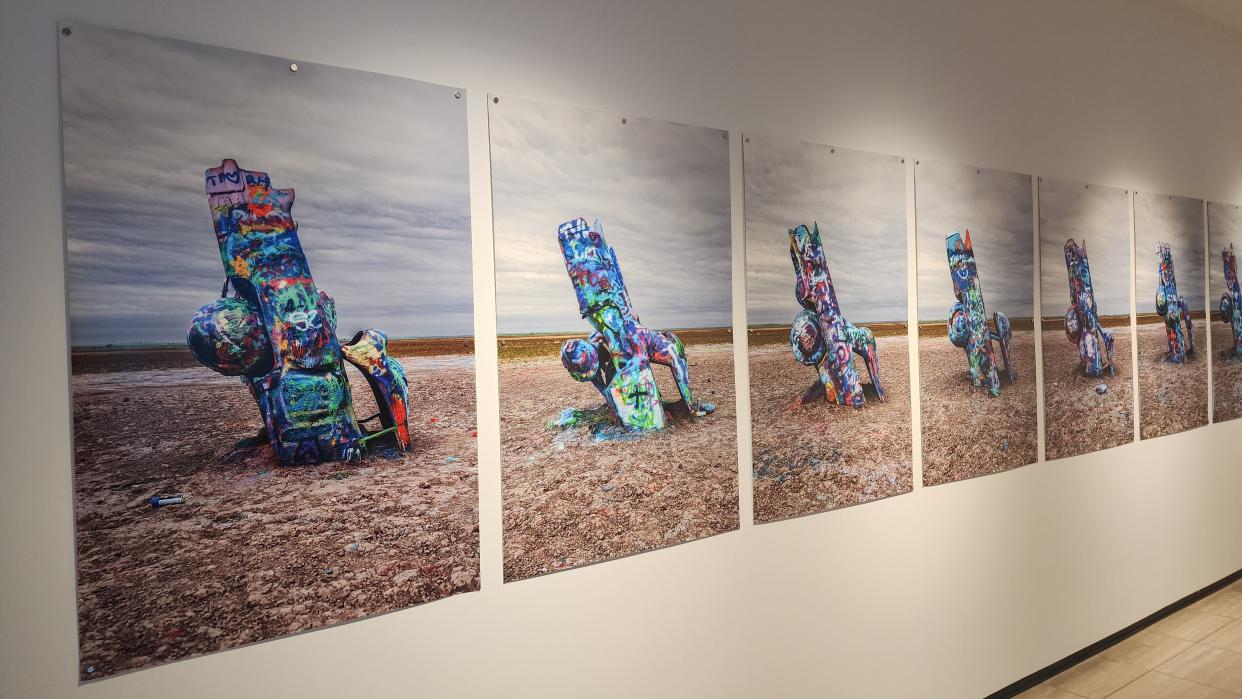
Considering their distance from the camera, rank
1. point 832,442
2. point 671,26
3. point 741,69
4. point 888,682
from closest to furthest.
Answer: point 671,26, point 741,69, point 832,442, point 888,682

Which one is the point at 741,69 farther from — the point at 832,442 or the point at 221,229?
the point at 221,229

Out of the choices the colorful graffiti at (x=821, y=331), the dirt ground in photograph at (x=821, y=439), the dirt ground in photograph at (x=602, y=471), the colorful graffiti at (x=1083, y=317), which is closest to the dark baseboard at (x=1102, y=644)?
the dirt ground in photograph at (x=821, y=439)

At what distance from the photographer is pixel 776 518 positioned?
7.51ft

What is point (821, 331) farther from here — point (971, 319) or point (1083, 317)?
point (1083, 317)

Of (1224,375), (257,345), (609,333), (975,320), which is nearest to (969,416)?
(975,320)

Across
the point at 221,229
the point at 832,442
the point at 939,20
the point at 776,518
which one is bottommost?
the point at 776,518

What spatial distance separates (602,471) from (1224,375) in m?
4.36

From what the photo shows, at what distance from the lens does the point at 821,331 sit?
242cm

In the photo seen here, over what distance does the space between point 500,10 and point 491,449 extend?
1.17m

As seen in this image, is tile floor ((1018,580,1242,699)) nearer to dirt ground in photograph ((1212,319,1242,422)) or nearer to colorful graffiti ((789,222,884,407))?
Result: dirt ground in photograph ((1212,319,1242,422))

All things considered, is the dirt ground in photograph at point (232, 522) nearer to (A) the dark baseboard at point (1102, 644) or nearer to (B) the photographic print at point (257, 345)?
(B) the photographic print at point (257, 345)

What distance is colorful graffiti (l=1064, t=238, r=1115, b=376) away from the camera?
3.31 m

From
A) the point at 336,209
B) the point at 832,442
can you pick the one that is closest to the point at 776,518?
the point at 832,442

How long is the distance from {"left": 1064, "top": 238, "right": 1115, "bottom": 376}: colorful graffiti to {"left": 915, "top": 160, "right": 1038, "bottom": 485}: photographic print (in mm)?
327
